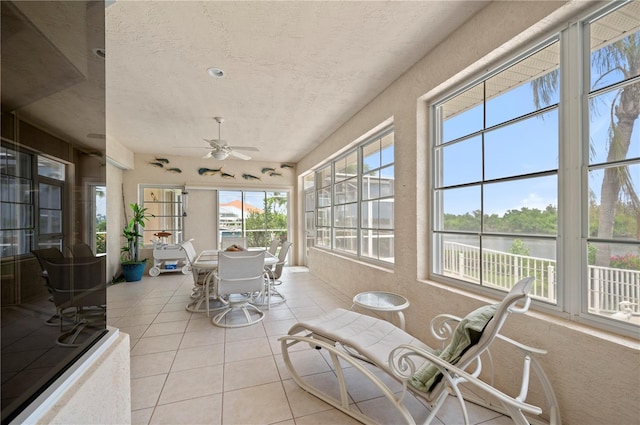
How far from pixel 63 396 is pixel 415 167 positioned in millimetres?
2708

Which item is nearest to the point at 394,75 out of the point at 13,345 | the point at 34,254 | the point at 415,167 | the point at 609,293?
the point at 415,167

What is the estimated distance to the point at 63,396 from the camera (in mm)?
848

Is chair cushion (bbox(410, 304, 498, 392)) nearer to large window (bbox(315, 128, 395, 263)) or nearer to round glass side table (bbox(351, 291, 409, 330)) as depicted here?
round glass side table (bbox(351, 291, 409, 330))

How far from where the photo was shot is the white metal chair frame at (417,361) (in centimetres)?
125

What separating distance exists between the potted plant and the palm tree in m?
6.81

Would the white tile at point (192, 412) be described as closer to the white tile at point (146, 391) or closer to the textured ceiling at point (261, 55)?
the white tile at point (146, 391)

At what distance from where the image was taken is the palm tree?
1.36 meters

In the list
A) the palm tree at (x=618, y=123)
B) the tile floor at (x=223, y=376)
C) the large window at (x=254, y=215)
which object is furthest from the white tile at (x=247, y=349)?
the large window at (x=254, y=215)

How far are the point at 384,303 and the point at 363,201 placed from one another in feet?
6.12

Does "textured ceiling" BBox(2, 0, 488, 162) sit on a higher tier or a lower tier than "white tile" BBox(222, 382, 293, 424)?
higher

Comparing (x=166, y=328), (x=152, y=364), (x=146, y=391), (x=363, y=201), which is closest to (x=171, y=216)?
(x=166, y=328)

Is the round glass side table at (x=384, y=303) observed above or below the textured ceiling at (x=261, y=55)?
below

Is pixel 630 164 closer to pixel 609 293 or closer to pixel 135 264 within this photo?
pixel 609 293

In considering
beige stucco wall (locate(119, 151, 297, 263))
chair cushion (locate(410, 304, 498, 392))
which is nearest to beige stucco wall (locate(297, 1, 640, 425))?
chair cushion (locate(410, 304, 498, 392))
